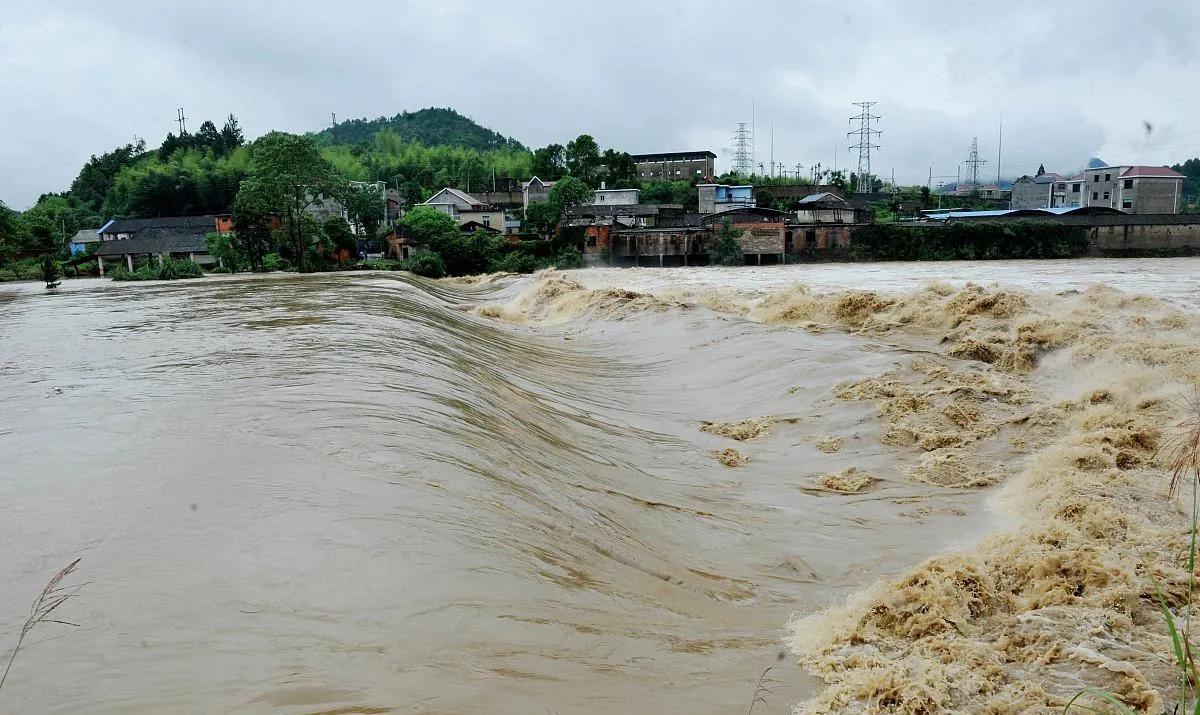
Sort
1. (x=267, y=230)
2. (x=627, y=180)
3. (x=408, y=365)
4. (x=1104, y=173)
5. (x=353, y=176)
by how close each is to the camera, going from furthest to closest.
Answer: (x=353, y=176) < (x=627, y=180) < (x=1104, y=173) < (x=267, y=230) < (x=408, y=365)

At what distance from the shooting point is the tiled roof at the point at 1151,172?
61.6m

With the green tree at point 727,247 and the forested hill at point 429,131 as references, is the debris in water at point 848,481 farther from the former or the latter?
the forested hill at point 429,131

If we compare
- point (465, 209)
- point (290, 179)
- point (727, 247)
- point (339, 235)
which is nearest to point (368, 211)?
point (465, 209)

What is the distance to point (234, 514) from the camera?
443cm

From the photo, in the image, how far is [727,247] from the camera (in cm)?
5228

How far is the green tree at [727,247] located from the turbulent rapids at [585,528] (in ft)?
134

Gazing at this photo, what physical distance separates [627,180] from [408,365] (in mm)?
75751

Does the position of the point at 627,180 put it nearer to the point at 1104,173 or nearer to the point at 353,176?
the point at 353,176

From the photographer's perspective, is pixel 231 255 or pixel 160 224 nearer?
pixel 231 255

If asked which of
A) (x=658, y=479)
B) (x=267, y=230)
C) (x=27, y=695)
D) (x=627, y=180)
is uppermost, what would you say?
(x=627, y=180)

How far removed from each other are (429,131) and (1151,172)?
129853 mm

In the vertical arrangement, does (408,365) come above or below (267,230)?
below

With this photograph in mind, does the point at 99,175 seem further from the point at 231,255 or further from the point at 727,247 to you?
the point at 727,247

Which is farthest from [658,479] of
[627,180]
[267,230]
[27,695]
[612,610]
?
[627,180]
